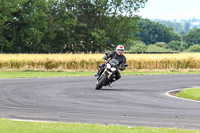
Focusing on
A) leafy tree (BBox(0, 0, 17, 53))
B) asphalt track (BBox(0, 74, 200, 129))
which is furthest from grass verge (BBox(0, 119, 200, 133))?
leafy tree (BBox(0, 0, 17, 53))

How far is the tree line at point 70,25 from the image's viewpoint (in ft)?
216

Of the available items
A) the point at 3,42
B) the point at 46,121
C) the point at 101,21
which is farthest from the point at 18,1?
the point at 46,121

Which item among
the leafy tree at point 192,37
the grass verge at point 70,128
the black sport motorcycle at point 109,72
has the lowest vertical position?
the grass verge at point 70,128

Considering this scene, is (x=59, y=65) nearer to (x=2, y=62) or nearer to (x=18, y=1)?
(x=2, y=62)

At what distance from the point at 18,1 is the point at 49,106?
5256 cm

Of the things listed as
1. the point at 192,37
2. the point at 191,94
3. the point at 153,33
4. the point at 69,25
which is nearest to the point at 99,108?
the point at 191,94

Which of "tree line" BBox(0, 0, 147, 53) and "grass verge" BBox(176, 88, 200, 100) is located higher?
"tree line" BBox(0, 0, 147, 53)

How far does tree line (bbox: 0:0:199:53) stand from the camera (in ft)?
216

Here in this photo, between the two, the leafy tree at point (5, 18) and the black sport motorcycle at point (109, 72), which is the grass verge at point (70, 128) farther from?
the leafy tree at point (5, 18)

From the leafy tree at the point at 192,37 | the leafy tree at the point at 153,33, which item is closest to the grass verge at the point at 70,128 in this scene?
the leafy tree at the point at 153,33

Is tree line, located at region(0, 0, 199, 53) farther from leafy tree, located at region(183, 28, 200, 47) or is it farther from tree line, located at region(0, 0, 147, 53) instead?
leafy tree, located at region(183, 28, 200, 47)

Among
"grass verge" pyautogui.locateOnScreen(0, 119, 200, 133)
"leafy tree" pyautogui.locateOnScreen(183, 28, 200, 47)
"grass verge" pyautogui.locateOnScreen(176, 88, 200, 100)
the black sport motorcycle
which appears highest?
"leafy tree" pyautogui.locateOnScreen(183, 28, 200, 47)

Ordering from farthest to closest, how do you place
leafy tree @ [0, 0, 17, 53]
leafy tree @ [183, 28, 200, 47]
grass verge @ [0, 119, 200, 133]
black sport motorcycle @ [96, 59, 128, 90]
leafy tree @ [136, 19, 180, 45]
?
leafy tree @ [183, 28, 200, 47], leafy tree @ [136, 19, 180, 45], leafy tree @ [0, 0, 17, 53], black sport motorcycle @ [96, 59, 128, 90], grass verge @ [0, 119, 200, 133]

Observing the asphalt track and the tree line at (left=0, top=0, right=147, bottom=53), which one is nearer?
the asphalt track
